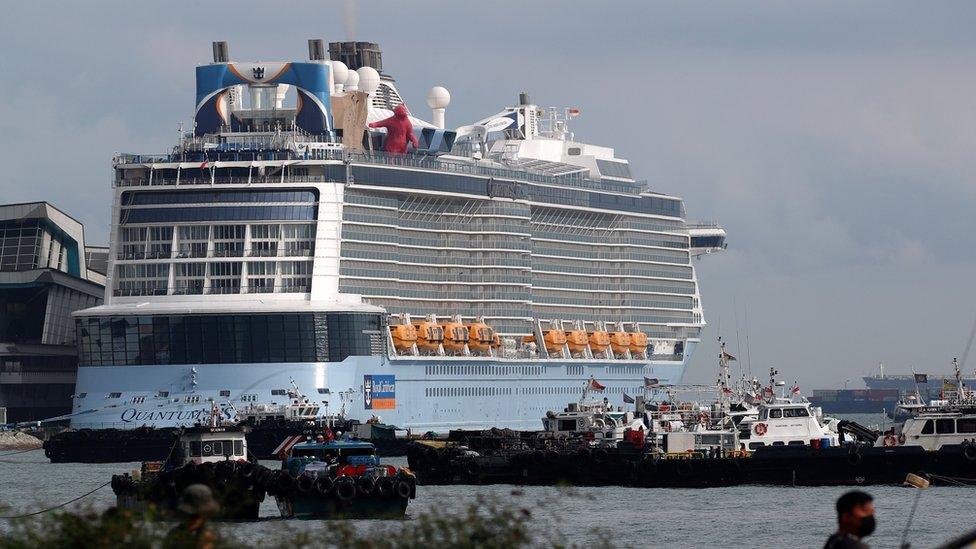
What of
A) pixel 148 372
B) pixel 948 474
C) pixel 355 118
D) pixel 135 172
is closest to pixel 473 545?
pixel 948 474

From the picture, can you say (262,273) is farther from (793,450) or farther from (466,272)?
(793,450)

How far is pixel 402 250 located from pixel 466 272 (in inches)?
278

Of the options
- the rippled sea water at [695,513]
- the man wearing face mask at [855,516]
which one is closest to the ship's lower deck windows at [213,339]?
the rippled sea water at [695,513]

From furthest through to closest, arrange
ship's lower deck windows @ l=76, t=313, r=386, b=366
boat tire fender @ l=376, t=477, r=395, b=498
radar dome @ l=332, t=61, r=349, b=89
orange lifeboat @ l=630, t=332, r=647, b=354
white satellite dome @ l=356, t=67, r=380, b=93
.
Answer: orange lifeboat @ l=630, t=332, r=647, b=354
white satellite dome @ l=356, t=67, r=380, b=93
radar dome @ l=332, t=61, r=349, b=89
ship's lower deck windows @ l=76, t=313, r=386, b=366
boat tire fender @ l=376, t=477, r=395, b=498

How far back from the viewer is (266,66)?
414ft

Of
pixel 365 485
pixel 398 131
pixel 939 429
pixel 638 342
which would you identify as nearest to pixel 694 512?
pixel 365 485

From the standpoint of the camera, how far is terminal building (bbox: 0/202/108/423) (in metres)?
156

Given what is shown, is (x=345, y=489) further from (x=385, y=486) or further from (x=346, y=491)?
(x=385, y=486)

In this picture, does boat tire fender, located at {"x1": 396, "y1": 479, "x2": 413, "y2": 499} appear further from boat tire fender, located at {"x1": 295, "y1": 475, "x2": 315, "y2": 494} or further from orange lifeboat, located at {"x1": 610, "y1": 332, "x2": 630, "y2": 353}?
orange lifeboat, located at {"x1": 610, "y1": 332, "x2": 630, "y2": 353}

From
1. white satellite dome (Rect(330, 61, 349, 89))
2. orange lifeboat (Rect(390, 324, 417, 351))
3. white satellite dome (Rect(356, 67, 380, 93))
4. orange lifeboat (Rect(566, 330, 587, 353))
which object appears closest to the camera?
orange lifeboat (Rect(390, 324, 417, 351))

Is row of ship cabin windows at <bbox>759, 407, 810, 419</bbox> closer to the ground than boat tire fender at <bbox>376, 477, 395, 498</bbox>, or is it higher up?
higher up

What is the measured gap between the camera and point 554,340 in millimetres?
142250

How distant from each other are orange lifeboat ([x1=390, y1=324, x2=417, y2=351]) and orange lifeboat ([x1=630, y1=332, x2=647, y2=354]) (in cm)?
2834

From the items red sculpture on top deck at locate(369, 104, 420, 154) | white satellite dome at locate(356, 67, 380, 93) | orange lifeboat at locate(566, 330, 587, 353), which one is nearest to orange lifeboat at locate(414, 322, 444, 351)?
red sculpture on top deck at locate(369, 104, 420, 154)
